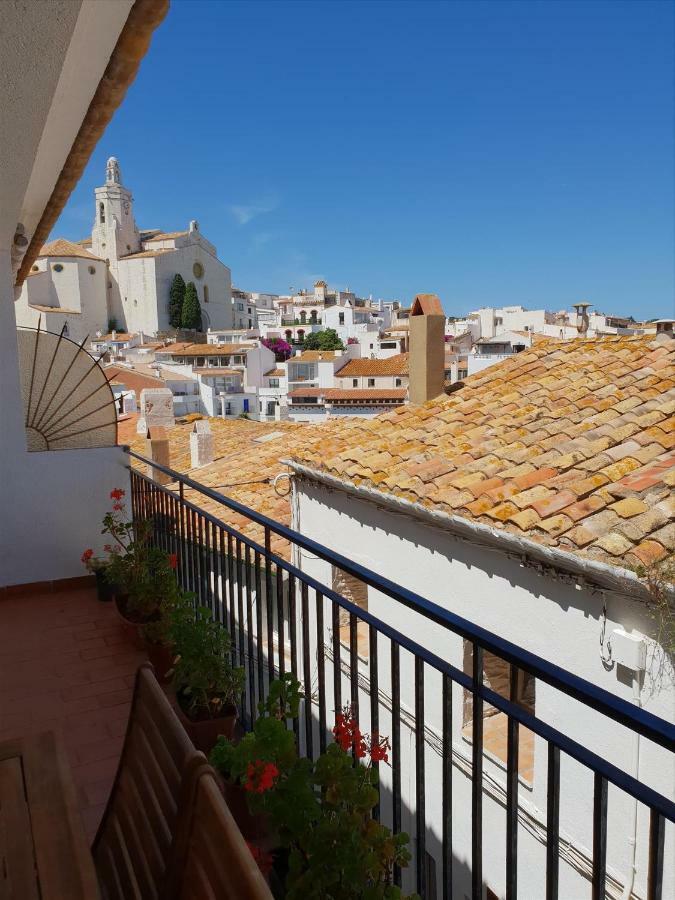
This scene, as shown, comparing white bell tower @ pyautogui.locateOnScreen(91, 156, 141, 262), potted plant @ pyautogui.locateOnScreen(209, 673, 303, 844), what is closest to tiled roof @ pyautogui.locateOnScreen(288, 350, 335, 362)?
white bell tower @ pyautogui.locateOnScreen(91, 156, 141, 262)

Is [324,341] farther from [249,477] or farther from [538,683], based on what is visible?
[538,683]

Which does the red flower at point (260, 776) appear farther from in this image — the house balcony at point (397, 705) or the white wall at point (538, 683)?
the white wall at point (538, 683)

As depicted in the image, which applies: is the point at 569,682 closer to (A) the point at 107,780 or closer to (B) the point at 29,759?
(B) the point at 29,759

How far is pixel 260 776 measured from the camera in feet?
5.49

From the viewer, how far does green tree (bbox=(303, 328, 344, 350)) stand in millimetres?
75375

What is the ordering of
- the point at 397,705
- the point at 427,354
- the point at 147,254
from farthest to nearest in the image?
the point at 147,254
the point at 427,354
the point at 397,705

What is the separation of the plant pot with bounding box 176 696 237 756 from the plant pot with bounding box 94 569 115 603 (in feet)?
7.22

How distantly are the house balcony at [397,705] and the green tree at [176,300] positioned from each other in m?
72.8

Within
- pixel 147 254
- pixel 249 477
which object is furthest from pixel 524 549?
pixel 147 254

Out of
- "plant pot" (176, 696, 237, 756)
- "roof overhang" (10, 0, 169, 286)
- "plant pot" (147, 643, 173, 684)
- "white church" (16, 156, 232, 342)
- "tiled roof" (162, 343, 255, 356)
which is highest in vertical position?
"white church" (16, 156, 232, 342)

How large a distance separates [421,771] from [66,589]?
3.91m

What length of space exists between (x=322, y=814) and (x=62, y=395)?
4577 mm

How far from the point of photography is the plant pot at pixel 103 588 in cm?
461

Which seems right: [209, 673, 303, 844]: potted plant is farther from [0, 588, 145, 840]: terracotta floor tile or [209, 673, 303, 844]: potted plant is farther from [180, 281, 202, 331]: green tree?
[180, 281, 202, 331]: green tree
